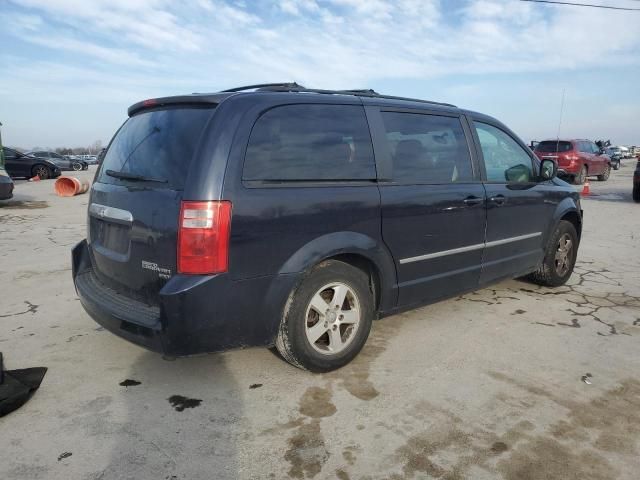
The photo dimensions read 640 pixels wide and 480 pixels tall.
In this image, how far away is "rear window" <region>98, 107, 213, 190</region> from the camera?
2.71 m

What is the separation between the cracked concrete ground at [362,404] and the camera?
2303 millimetres

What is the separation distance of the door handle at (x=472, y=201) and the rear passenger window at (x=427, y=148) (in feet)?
0.55

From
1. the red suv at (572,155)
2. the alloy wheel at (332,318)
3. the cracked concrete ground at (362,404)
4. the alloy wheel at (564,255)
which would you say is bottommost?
the cracked concrete ground at (362,404)

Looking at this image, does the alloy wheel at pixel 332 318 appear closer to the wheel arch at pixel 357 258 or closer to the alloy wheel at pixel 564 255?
the wheel arch at pixel 357 258

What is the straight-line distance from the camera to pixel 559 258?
5.09m

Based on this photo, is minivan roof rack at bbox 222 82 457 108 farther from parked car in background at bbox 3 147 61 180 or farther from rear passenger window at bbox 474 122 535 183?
parked car in background at bbox 3 147 61 180

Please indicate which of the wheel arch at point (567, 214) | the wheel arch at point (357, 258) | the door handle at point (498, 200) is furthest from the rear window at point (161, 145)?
the wheel arch at point (567, 214)

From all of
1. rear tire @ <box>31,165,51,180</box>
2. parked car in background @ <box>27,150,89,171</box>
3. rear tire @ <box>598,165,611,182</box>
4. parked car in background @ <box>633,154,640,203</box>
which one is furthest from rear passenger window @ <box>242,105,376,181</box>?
parked car in background @ <box>27,150,89,171</box>

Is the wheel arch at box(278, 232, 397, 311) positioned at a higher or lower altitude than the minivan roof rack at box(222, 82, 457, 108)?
lower

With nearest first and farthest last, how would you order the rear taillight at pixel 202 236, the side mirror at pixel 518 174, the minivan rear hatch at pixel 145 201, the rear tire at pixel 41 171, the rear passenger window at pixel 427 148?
the rear taillight at pixel 202 236, the minivan rear hatch at pixel 145 201, the rear passenger window at pixel 427 148, the side mirror at pixel 518 174, the rear tire at pixel 41 171

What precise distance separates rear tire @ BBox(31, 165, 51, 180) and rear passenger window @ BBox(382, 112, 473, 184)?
23.2 m

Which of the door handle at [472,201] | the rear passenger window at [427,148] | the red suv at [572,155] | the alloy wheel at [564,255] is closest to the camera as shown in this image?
the rear passenger window at [427,148]

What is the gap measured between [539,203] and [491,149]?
83cm

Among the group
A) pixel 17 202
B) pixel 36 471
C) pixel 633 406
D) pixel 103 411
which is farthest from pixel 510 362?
pixel 17 202
